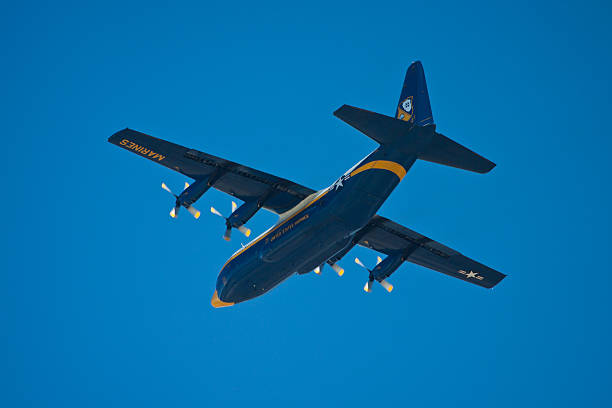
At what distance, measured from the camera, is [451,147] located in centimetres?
2961

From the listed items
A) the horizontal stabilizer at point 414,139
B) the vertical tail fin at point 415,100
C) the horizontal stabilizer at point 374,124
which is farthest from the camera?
the vertical tail fin at point 415,100

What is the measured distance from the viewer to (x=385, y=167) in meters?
29.0

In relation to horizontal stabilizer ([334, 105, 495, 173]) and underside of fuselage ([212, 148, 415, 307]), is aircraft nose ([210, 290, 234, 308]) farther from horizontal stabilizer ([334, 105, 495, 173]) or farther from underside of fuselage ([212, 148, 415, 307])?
horizontal stabilizer ([334, 105, 495, 173])

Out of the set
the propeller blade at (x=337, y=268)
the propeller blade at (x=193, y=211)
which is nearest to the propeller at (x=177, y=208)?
the propeller blade at (x=193, y=211)

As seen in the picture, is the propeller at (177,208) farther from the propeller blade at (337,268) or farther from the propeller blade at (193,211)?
the propeller blade at (337,268)

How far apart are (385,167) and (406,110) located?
12.2 feet

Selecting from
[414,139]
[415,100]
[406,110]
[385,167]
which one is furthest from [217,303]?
[415,100]

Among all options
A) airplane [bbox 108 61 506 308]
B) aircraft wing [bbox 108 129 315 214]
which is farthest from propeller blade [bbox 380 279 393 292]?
aircraft wing [bbox 108 129 315 214]

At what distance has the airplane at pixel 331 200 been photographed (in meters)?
29.1

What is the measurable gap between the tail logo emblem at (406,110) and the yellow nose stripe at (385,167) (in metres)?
2.75

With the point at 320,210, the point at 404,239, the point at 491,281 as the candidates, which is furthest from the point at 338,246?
the point at 491,281

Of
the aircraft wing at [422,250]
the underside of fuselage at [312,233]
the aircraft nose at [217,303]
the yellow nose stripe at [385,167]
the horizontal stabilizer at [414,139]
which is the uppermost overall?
the aircraft wing at [422,250]

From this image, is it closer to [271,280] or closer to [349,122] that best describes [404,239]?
[271,280]

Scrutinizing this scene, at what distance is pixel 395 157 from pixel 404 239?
8.23 metres
